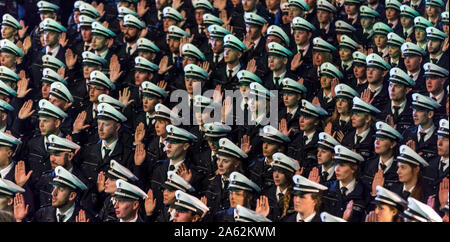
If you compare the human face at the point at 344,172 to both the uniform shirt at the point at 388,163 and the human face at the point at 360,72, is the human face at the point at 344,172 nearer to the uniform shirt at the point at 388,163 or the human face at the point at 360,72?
the uniform shirt at the point at 388,163

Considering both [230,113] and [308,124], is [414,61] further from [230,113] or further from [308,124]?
[230,113]

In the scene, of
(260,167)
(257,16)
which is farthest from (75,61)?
(260,167)

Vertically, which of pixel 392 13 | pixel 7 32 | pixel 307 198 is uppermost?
pixel 7 32

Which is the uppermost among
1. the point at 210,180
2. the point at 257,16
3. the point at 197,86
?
the point at 257,16

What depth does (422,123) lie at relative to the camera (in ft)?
30.9

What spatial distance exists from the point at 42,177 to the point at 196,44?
2.46 meters

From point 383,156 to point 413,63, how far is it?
4.00 feet

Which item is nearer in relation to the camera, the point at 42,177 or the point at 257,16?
the point at 42,177

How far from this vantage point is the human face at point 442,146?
908 cm

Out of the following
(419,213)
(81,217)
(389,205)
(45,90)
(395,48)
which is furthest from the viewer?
(45,90)

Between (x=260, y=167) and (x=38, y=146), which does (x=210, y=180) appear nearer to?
(x=260, y=167)

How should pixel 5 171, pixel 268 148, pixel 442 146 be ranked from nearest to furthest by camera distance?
pixel 442 146 → pixel 268 148 → pixel 5 171

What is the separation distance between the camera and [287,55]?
34.6 feet

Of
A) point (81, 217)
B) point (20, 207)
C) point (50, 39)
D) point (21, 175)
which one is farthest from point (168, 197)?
point (50, 39)
